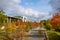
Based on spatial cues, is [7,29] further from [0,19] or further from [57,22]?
[57,22]

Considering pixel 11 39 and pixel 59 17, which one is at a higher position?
pixel 59 17

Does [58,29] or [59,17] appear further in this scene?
[58,29]

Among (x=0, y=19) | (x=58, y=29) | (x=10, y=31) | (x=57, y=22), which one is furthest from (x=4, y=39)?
(x=58, y=29)

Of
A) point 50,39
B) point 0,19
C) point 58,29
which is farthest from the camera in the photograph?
point 58,29

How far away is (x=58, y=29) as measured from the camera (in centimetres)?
3169

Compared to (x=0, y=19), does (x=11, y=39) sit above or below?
below

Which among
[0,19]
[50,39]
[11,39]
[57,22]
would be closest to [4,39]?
[11,39]

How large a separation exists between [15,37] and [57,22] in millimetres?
12968

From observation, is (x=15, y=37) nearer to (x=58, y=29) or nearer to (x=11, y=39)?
(x=11, y=39)

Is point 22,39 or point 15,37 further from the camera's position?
point 22,39

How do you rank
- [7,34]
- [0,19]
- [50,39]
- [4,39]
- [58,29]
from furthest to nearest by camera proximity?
[58,29] → [0,19] → [50,39] → [7,34] → [4,39]

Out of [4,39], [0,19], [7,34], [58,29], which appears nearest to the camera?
[4,39]

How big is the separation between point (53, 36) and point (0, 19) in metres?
9.73

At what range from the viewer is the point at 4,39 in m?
16.2
